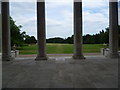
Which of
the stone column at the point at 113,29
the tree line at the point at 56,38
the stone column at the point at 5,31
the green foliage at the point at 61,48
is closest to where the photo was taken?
the stone column at the point at 5,31

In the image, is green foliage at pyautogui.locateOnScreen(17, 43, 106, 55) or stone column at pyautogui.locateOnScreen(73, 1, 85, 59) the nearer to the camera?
stone column at pyautogui.locateOnScreen(73, 1, 85, 59)

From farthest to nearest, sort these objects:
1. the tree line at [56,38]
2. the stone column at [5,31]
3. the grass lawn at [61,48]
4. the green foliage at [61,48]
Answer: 1. the green foliage at [61,48]
2. the grass lawn at [61,48]
3. the tree line at [56,38]
4. the stone column at [5,31]

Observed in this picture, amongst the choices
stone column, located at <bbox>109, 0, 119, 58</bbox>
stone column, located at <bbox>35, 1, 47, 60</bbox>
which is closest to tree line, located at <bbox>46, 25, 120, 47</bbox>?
stone column, located at <bbox>109, 0, 119, 58</bbox>

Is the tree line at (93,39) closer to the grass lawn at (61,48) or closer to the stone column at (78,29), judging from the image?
the grass lawn at (61,48)

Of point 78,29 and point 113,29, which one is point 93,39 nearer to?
point 113,29

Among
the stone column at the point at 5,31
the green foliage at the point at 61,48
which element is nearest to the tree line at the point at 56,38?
the green foliage at the point at 61,48

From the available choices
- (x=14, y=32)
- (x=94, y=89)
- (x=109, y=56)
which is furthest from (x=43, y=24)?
(x=14, y=32)

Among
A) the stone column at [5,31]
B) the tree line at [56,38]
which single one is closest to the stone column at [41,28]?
the stone column at [5,31]

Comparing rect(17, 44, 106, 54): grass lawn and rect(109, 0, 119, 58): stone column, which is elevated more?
rect(109, 0, 119, 58): stone column

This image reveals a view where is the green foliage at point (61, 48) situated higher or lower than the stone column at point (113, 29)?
lower

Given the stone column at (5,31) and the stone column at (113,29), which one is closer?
the stone column at (5,31)

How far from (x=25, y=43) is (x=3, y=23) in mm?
82361

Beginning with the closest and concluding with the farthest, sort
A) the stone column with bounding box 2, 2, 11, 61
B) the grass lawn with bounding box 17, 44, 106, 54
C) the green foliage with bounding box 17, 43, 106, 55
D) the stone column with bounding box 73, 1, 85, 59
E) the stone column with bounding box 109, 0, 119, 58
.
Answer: the stone column with bounding box 2, 2, 11, 61
the stone column with bounding box 73, 1, 85, 59
the stone column with bounding box 109, 0, 119, 58
the grass lawn with bounding box 17, 44, 106, 54
the green foliage with bounding box 17, 43, 106, 55

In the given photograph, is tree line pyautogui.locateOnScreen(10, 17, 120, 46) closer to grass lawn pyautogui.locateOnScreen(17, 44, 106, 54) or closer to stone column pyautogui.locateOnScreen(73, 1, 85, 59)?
grass lawn pyautogui.locateOnScreen(17, 44, 106, 54)
